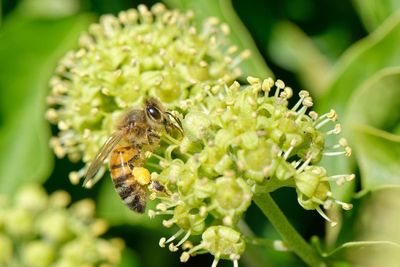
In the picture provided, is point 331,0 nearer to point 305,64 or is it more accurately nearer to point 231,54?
point 305,64

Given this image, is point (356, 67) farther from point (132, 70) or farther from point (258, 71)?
point (132, 70)

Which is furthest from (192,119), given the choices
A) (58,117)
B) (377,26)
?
(377,26)

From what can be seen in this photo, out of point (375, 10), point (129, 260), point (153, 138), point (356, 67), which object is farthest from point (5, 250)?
point (375, 10)

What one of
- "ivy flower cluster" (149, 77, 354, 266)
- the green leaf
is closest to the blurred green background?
the green leaf

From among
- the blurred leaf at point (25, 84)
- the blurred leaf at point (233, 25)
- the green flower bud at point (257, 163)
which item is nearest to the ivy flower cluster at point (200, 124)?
the green flower bud at point (257, 163)

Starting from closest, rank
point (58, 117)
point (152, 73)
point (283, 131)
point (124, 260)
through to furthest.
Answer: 1. point (283, 131)
2. point (152, 73)
3. point (58, 117)
4. point (124, 260)

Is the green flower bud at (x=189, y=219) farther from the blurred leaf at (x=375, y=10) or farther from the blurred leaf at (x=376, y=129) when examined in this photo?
the blurred leaf at (x=375, y=10)
